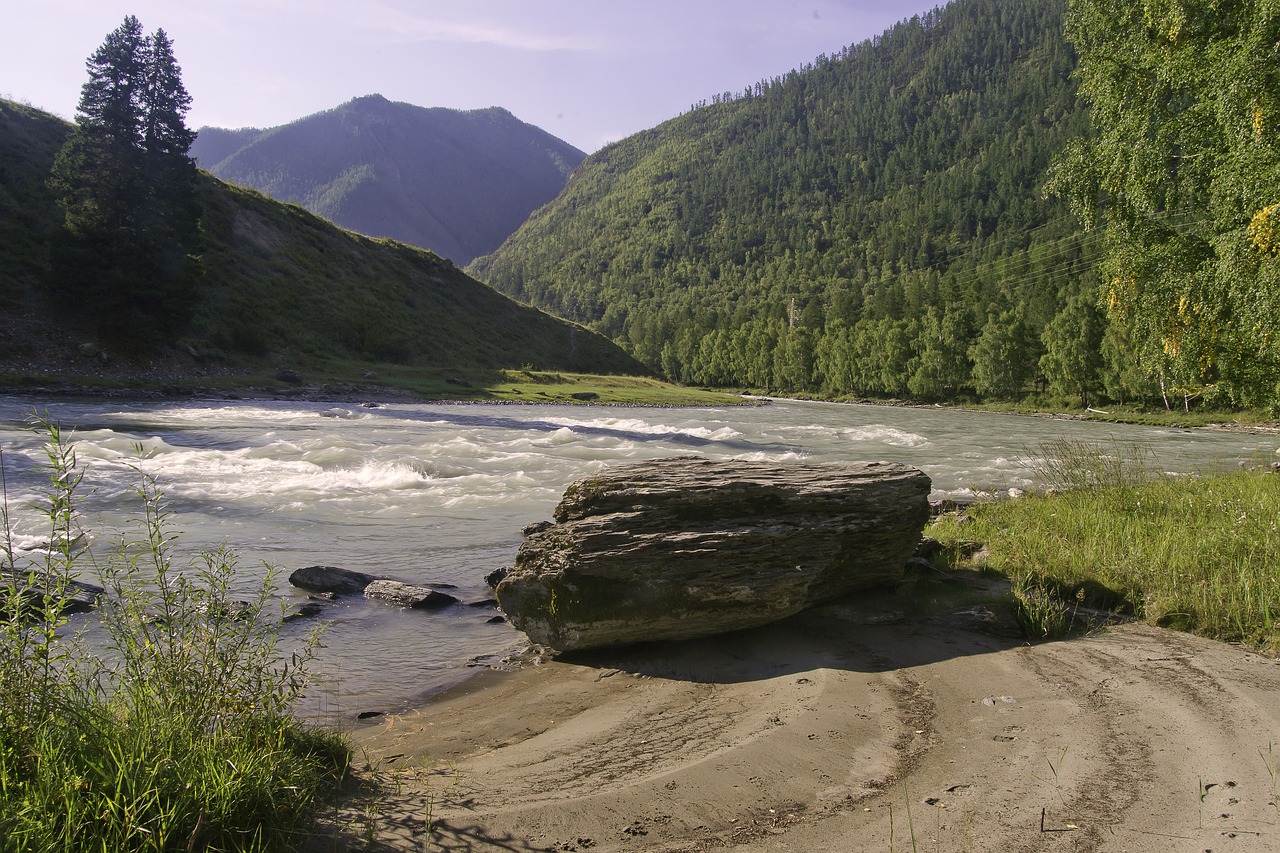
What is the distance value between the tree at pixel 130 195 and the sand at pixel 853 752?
5181cm

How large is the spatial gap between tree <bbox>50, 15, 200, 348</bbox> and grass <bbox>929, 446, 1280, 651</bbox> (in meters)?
53.1

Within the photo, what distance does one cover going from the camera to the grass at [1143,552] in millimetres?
7543

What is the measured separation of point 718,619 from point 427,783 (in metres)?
4.06

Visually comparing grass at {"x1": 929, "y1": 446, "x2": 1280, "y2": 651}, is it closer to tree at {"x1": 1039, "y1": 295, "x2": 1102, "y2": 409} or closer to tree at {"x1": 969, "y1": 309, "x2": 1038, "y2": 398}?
tree at {"x1": 1039, "y1": 295, "x2": 1102, "y2": 409}

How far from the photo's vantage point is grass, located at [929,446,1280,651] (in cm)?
754

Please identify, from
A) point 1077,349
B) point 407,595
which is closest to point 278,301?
point 407,595

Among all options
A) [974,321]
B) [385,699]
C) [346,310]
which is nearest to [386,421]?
[385,699]

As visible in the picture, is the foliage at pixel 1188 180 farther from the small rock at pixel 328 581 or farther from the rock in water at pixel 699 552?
the small rock at pixel 328 581

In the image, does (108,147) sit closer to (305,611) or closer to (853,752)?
(305,611)

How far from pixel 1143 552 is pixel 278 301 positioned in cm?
7370

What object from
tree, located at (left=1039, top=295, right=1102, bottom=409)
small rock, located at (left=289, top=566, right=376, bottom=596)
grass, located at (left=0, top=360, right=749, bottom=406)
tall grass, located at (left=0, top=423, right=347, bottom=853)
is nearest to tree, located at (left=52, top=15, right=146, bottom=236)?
grass, located at (left=0, top=360, right=749, bottom=406)

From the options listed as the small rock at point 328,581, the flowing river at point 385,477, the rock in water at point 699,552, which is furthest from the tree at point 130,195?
the rock in water at point 699,552

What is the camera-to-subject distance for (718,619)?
8.36 m

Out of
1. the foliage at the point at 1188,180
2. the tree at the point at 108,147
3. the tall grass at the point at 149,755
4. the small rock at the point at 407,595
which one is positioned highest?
the tree at the point at 108,147
